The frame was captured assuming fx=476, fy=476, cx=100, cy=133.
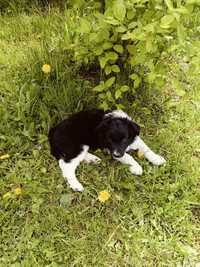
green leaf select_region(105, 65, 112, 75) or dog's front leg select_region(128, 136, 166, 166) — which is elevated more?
green leaf select_region(105, 65, 112, 75)

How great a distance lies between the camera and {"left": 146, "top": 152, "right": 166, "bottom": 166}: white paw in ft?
12.8

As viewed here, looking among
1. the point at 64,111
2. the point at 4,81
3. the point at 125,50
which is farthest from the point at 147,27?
the point at 4,81

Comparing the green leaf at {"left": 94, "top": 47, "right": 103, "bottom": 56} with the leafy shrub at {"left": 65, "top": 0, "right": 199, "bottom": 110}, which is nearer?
the leafy shrub at {"left": 65, "top": 0, "right": 199, "bottom": 110}

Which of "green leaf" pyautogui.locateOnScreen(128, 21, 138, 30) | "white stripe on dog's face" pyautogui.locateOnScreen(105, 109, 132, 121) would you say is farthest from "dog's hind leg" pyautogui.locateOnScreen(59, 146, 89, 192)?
"green leaf" pyautogui.locateOnScreen(128, 21, 138, 30)

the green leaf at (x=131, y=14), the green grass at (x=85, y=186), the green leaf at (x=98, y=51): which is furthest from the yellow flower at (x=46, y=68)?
the green leaf at (x=131, y=14)

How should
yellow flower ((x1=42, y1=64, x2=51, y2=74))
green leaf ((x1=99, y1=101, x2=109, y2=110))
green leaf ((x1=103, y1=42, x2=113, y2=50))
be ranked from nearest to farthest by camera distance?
1. green leaf ((x1=103, y1=42, x2=113, y2=50))
2. green leaf ((x1=99, y1=101, x2=109, y2=110))
3. yellow flower ((x1=42, y1=64, x2=51, y2=74))

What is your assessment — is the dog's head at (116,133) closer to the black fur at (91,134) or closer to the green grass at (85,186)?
the black fur at (91,134)

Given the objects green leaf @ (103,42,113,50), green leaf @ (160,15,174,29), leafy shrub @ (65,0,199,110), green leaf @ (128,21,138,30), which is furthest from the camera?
green leaf @ (103,42,113,50)

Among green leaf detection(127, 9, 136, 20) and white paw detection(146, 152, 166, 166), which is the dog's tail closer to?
white paw detection(146, 152, 166, 166)

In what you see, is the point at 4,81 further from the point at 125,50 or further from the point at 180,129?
the point at 180,129

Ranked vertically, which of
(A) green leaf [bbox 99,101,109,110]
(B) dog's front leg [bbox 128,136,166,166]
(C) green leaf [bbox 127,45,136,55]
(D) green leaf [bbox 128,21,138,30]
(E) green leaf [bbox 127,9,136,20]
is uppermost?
(E) green leaf [bbox 127,9,136,20]

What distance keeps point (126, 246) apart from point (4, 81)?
2.02 metres

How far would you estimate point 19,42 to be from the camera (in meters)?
5.07

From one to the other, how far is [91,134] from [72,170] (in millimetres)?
327
